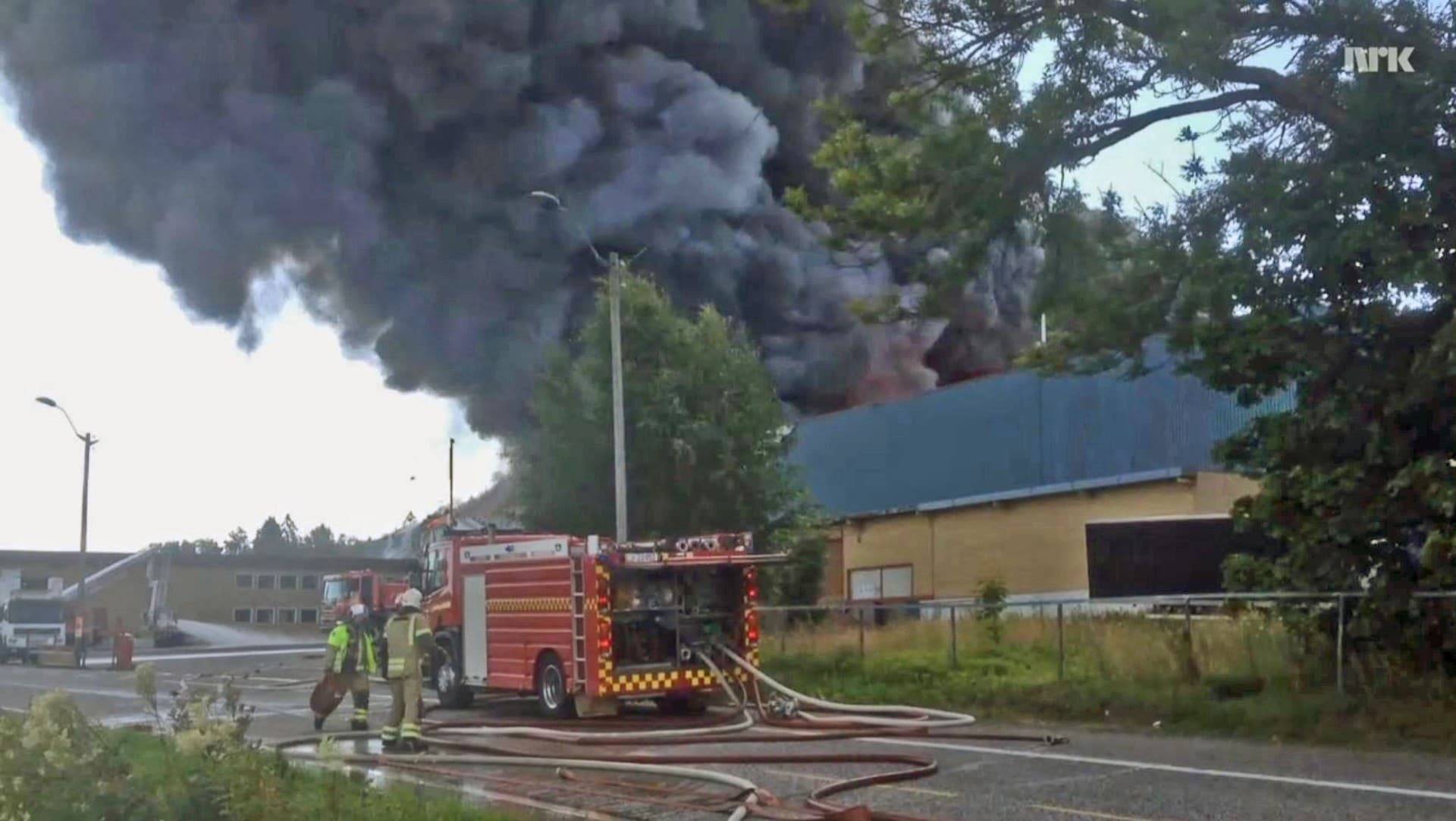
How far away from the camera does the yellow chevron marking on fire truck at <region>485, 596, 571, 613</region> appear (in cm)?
1802

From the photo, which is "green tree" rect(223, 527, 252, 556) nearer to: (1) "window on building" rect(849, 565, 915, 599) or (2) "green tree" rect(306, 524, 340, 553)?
(2) "green tree" rect(306, 524, 340, 553)

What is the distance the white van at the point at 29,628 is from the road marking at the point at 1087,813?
146 ft

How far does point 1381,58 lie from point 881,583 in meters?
26.9

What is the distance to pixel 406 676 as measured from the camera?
576 inches

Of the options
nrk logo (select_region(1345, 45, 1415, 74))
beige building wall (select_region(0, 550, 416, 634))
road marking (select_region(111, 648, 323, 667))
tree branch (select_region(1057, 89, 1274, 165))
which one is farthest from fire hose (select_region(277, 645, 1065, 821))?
beige building wall (select_region(0, 550, 416, 634))

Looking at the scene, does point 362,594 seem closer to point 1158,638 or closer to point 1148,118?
point 1158,638

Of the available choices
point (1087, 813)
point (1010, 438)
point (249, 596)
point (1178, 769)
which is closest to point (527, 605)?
point (1178, 769)

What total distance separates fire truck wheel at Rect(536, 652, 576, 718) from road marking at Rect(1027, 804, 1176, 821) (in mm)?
8434

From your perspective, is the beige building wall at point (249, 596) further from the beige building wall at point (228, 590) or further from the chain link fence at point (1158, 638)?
the chain link fence at point (1158, 638)

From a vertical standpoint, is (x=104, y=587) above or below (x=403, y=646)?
above

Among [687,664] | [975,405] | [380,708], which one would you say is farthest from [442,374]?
[687,664]

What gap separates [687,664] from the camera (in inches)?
709

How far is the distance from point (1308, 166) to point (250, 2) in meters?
32.0

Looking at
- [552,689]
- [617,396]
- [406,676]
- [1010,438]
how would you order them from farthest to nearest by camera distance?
[1010,438] → [617,396] → [552,689] → [406,676]
